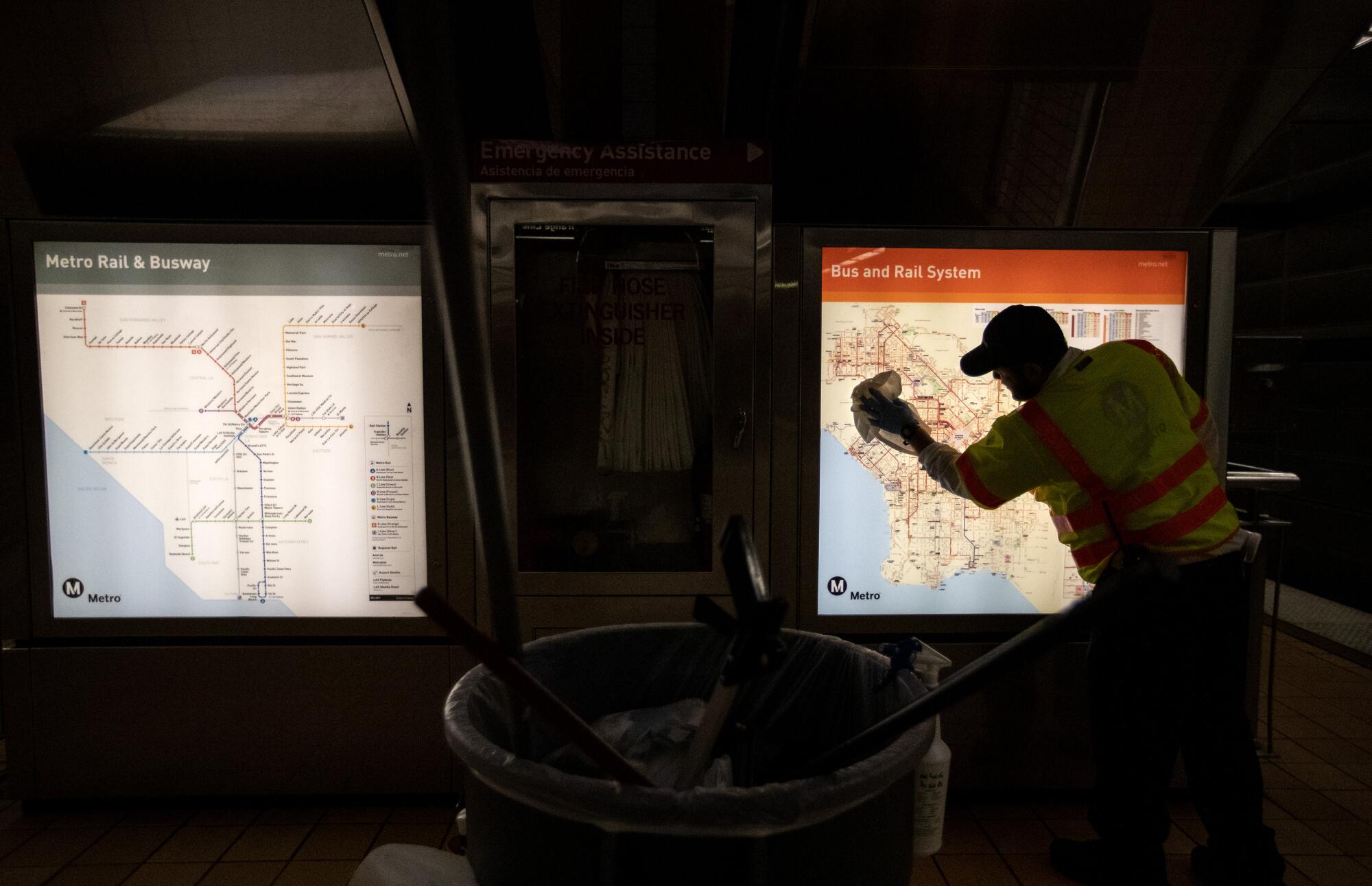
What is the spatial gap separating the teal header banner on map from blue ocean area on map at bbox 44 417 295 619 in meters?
0.55

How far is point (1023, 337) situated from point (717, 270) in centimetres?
91

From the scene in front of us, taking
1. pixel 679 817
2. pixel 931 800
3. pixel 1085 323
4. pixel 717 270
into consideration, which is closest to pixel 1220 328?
pixel 1085 323

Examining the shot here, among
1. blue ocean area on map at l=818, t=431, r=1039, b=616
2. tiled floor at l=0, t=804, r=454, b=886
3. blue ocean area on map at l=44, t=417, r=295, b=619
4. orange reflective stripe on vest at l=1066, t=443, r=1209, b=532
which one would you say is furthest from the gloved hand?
blue ocean area on map at l=44, t=417, r=295, b=619

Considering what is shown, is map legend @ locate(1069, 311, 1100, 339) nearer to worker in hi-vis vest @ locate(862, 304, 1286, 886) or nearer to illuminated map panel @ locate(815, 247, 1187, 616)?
illuminated map panel @ locate(815, 247, 1187, 616)

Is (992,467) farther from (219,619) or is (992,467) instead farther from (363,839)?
(219,619)

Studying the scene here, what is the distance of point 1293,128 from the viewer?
4914 mm

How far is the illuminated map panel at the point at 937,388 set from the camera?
249 cm

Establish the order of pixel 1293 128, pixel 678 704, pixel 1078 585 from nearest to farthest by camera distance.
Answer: pixel 678 704
pixel 1078 585
pixel 1293 128

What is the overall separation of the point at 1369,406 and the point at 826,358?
395cm

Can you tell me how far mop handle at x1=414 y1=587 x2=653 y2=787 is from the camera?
76 cm

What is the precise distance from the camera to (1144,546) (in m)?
1.95

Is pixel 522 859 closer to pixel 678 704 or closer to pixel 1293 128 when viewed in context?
pixel 678 704

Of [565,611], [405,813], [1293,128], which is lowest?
[405,813]

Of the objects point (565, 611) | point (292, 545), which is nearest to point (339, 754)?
point (292, 545)
